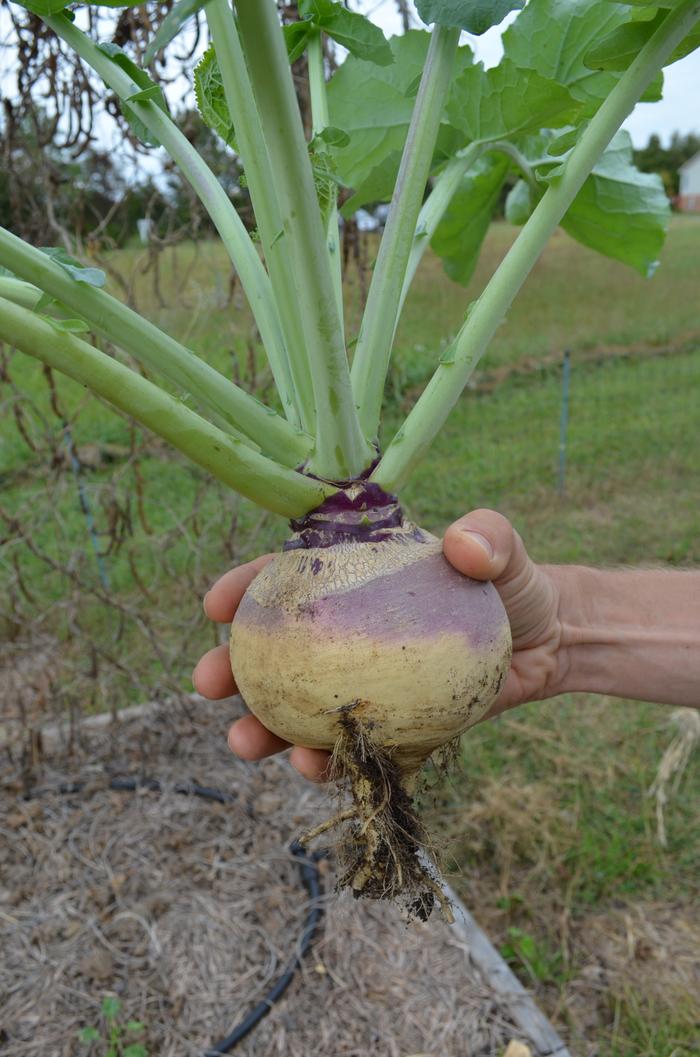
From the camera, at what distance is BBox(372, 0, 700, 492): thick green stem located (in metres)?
0.98

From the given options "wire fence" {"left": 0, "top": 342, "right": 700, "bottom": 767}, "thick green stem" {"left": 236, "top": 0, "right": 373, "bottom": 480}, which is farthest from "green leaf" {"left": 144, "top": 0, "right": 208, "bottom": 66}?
"wire fence" {"left": 0, "top": 342, "right": 700, "bottom": 767}

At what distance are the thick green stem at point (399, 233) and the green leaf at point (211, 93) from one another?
11.7 inches

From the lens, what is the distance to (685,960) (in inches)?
89.2

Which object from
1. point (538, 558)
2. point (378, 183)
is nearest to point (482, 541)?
point (378, 183)

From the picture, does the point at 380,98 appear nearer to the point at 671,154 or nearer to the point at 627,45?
the point at 627,45

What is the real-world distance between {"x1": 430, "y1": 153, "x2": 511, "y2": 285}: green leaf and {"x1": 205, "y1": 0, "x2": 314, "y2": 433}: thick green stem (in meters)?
0.65

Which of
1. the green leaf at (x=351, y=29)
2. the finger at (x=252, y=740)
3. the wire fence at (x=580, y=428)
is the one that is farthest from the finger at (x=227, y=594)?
the wire fence at (x=580, y=428)

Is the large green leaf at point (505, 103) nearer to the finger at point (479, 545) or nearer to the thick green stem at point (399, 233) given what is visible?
the thick green stem at point (399, 233)

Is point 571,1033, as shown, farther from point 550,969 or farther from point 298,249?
point 298,249

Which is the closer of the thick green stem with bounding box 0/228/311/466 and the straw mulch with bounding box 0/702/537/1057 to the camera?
the thick green stem with bounding box 0/228/311/466

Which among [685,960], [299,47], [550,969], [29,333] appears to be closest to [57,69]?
[299,47]

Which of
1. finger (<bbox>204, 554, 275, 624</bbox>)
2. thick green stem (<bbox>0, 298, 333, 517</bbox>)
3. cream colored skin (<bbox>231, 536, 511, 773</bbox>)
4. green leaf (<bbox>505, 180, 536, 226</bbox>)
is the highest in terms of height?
green leaf (<bbox>505, 180, 536, 226</bbox>)

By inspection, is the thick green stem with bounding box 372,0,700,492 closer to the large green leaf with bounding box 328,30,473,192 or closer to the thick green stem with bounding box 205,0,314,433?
the thick green stem with bounding box 205,0,314,433

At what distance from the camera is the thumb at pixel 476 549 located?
117 cm
